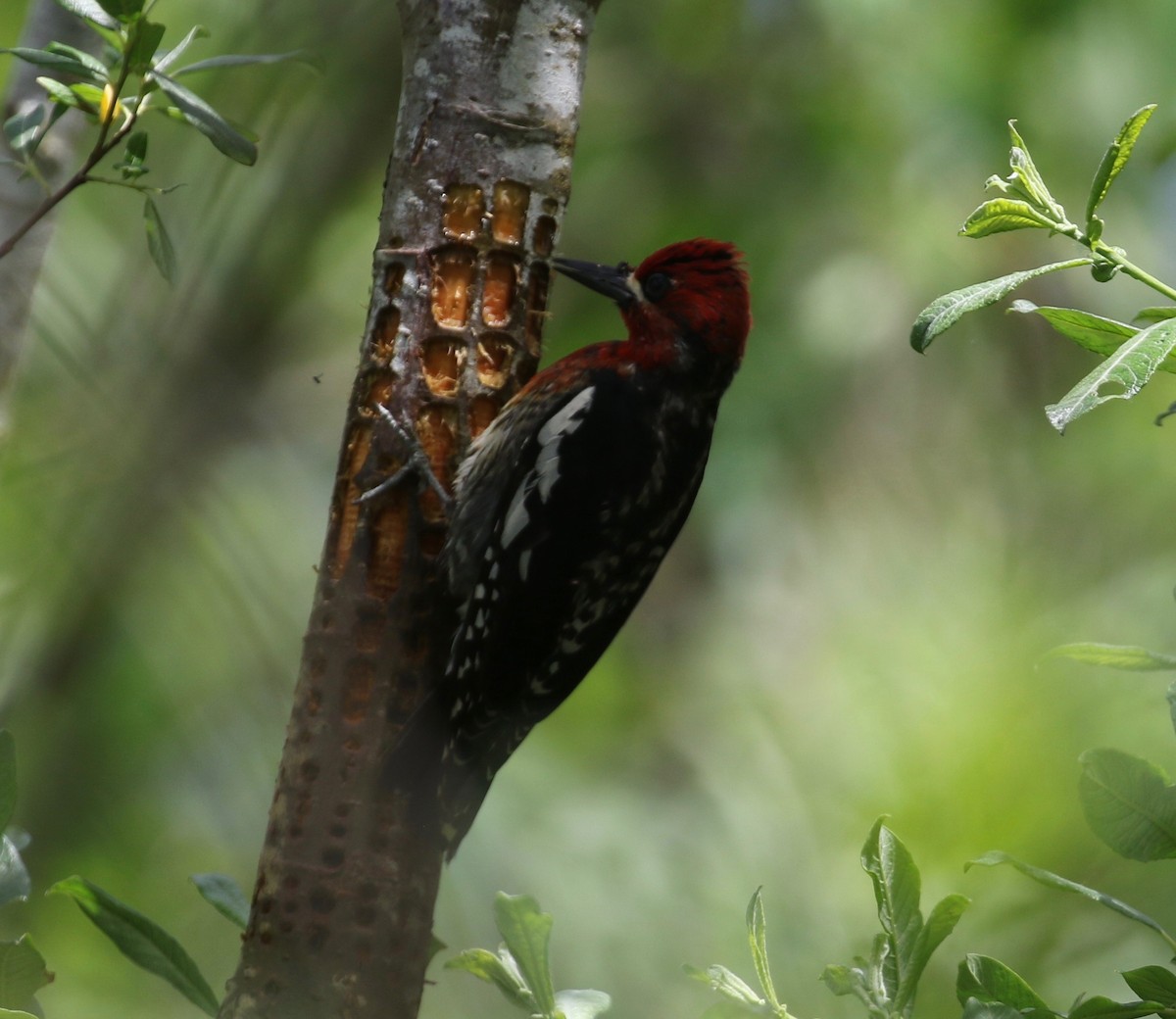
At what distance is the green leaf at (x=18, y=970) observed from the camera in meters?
1.20

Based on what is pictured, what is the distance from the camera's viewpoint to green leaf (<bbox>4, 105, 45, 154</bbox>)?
152 centimetres

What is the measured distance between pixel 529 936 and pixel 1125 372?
2.46 ft

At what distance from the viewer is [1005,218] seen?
3.52 ft

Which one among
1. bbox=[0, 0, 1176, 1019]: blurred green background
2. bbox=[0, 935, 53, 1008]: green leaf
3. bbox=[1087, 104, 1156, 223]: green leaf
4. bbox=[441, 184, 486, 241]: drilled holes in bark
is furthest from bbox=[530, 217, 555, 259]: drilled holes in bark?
bbox=[0, 935, 53, 1008]: green leaf

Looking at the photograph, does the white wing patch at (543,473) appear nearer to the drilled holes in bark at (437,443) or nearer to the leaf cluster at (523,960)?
the drilled holes in bark at (437,443)

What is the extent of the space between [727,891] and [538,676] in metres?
1.10

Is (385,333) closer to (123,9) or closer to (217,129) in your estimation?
(217,129)

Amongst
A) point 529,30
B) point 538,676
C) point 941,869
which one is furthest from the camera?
point 538,676

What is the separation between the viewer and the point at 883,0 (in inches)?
134

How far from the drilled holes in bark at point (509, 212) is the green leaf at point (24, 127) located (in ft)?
2.28

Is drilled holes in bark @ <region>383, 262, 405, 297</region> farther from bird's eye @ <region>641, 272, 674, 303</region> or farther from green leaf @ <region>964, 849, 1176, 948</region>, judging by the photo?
green leaf @ <region>964, 849, 1176, 948</region>

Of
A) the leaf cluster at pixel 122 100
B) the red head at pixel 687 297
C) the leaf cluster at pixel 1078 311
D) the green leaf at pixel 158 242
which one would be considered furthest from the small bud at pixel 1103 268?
the red head at pixel 687 297

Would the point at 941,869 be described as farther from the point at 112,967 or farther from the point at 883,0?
the point at 883,0

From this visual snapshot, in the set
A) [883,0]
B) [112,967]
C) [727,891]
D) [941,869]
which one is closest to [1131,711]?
[941,869]
